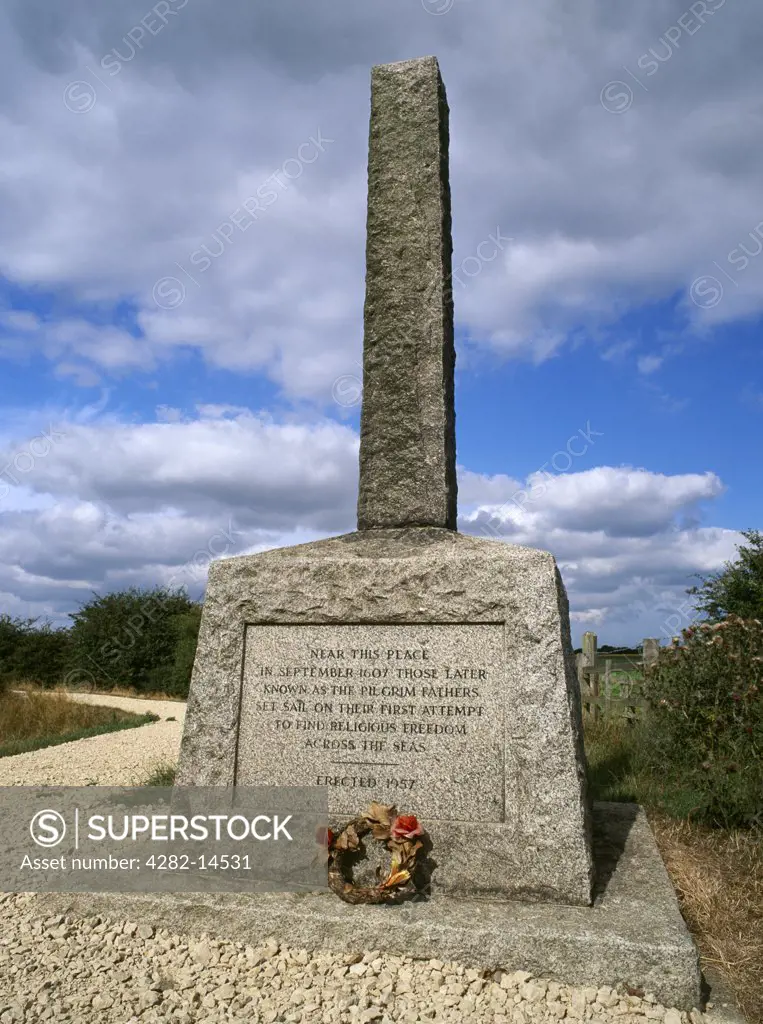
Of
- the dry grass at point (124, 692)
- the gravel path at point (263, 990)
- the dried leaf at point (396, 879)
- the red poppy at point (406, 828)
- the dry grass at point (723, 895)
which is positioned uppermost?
the dry grass at point (124, 692)

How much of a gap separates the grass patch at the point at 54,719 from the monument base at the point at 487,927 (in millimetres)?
7409

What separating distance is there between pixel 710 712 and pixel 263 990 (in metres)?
4.11

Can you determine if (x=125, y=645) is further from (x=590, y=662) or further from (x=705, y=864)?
(x=705, y=864)

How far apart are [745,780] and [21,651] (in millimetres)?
17958

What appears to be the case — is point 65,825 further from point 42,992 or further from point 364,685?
point 364,685

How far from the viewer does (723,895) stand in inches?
155

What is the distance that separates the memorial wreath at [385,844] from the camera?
10.8 ft

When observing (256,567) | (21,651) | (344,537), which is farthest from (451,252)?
(21,651)

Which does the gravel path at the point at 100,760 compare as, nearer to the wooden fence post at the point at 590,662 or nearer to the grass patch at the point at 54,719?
the grass patch at the point at 54,719

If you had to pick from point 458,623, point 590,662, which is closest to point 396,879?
point 458,623

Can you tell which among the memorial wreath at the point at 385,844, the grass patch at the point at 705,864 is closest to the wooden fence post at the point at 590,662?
the grass patch at the point at 705,864

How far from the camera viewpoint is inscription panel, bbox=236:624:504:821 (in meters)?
3.55

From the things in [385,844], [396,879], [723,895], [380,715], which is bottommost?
[723,895]

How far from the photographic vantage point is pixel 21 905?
3.72 meters
